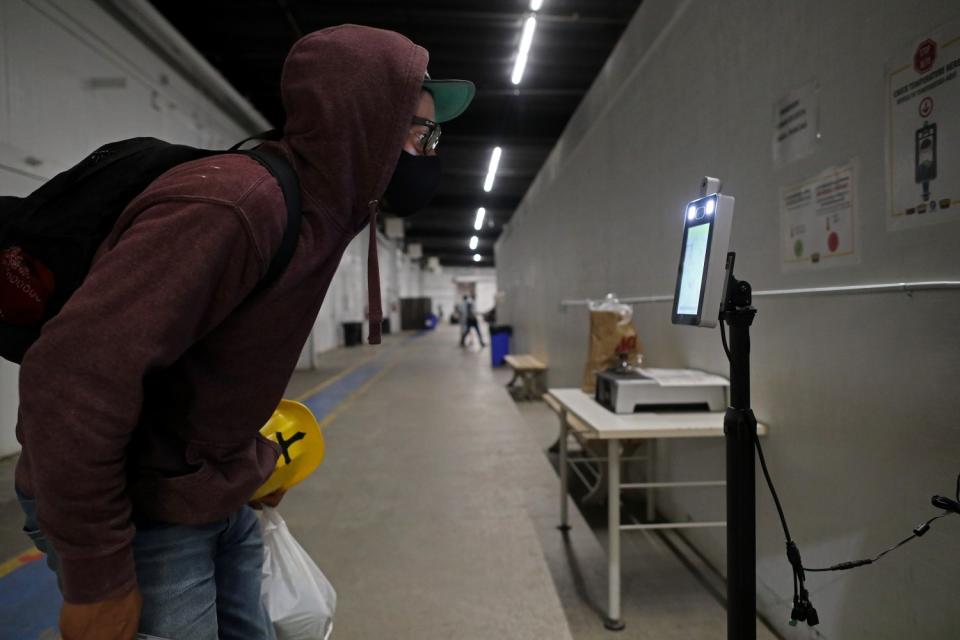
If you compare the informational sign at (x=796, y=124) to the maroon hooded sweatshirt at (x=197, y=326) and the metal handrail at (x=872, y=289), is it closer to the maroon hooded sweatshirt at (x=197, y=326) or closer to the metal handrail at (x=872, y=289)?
the metal handrail at (x=872, y=289)

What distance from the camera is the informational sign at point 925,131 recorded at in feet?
4.04

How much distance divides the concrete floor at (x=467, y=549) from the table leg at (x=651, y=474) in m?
0.18

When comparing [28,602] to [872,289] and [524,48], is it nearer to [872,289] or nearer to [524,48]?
[872,289]

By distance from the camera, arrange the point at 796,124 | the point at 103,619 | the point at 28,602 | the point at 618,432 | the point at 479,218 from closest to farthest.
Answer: the point at 103,619 < the point at 796,124 < the point at 618,432 < the point at 28,602 < the point at 479,218

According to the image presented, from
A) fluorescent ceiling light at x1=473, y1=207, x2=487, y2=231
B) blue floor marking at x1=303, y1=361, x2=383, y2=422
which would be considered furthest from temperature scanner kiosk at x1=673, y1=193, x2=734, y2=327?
fluorescent ceiling light at x1=473, y1=207, x2=487, y2=231

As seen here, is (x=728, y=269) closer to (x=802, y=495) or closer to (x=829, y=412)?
(x=829, y=412)

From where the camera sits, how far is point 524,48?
5.09m

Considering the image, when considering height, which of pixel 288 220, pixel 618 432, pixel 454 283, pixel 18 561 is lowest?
pixel 18 561

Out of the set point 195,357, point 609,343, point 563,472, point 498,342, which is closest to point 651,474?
point 563,472

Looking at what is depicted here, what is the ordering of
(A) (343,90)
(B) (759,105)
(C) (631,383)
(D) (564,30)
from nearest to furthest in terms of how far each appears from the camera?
(A) (343,90) → (B) (759,105) → (C) (631,383) → (D) (564,30)

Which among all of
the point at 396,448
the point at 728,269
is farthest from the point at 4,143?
the point at 728,269

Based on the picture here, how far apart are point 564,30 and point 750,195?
3.86m

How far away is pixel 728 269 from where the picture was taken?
114cm

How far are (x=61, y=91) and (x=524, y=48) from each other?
12.8 ft
